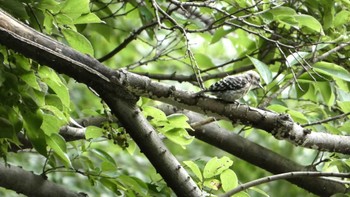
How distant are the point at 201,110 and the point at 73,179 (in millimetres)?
2078

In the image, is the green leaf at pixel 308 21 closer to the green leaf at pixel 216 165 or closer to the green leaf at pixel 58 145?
the green leaf at pixel 216 165

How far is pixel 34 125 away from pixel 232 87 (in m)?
0.95

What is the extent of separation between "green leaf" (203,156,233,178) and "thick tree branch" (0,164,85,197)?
60cm

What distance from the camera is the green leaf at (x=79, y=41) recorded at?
96.0 inches

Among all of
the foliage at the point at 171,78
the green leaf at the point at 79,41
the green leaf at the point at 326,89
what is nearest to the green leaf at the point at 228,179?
the foliage at the point at 171,78

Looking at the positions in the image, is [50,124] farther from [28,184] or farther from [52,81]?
[28,184]

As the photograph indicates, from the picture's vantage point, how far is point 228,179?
8.26ft

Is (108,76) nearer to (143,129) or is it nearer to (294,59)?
(143,129)

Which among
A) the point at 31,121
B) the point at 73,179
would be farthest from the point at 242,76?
the point at 73,179

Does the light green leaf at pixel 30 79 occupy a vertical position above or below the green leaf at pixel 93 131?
above

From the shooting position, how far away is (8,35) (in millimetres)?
2082

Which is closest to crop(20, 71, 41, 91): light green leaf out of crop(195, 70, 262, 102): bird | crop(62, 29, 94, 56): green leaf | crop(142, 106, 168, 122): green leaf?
crop(62, 29, 94, 56): green leaf

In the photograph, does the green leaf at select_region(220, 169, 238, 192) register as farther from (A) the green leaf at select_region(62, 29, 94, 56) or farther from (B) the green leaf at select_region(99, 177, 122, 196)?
(A) the green leaf at select_region(62, 29, 94, 56)

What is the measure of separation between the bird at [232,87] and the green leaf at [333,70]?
1.00 feet
